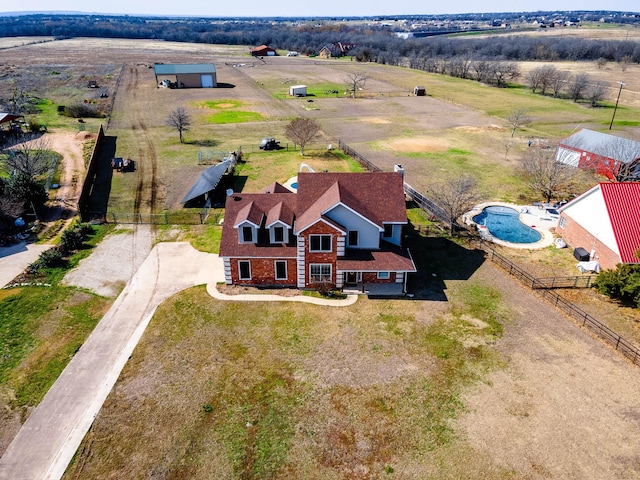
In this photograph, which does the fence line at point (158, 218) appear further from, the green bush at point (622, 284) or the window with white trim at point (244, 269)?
the green bush at point (622, 284)

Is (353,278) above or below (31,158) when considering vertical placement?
below

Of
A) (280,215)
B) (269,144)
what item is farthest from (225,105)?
(280,215)

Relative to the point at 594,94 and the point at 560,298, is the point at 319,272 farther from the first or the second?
the point at 594,94

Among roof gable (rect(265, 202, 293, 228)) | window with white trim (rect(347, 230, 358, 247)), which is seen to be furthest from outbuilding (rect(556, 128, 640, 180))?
roof gable (rect(265, 202, 293, 228))

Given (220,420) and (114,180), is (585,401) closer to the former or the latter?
(220,420)

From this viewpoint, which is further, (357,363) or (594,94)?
(594,94)

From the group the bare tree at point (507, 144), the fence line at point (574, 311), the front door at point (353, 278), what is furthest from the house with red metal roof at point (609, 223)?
the bare tree at point (507, 144)

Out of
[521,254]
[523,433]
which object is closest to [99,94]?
[521,254]
